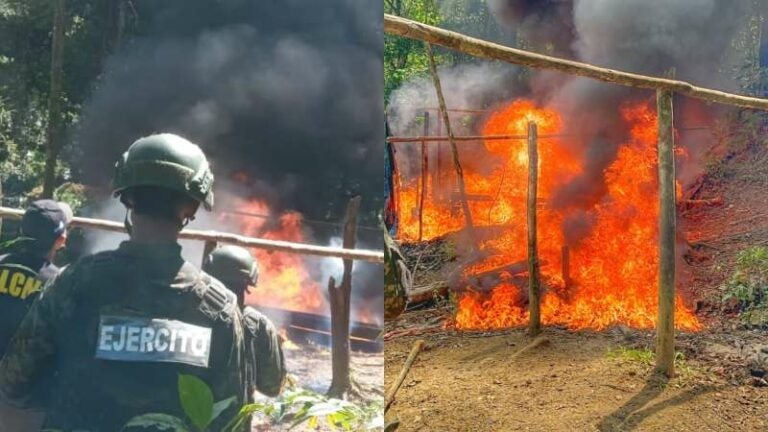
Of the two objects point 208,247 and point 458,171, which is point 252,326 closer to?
point 208,247

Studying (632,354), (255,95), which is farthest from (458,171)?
(255,95)

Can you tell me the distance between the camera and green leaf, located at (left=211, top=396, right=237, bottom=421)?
1.36 m

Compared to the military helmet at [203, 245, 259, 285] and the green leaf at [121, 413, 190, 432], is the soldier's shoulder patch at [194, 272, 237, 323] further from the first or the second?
the green leaf at [121, 413, 190, 432]

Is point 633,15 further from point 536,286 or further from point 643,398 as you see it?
point 643,398

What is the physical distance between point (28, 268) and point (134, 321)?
0.32 meters

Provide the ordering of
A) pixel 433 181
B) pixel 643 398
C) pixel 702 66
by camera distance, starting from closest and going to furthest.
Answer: pixel 643 398, pixel 433 181, pixel 702 66

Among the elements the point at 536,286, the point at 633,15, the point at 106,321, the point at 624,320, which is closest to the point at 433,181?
the point at 536,286

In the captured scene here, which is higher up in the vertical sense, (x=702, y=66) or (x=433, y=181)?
(x=702, y=66)

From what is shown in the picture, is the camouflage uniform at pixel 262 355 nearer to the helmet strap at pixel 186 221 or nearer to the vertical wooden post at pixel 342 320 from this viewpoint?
the vertical wooden post at pixel 342 320

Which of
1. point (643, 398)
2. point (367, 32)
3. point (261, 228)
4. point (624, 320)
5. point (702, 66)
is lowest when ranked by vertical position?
point (643, 398)

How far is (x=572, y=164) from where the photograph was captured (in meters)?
3.82

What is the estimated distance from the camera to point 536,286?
351cm

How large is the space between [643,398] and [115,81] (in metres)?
3.25

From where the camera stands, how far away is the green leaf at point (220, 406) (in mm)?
1356
